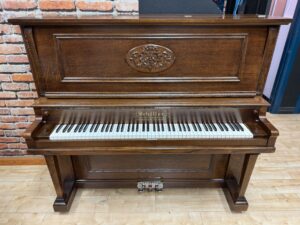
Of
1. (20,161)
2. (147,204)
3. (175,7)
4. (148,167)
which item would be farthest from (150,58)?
(20,161)

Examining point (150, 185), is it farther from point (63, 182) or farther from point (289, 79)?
point (289, 79)

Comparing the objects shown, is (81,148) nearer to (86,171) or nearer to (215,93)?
(86,171)

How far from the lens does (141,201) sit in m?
1.63

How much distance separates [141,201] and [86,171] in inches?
18.9

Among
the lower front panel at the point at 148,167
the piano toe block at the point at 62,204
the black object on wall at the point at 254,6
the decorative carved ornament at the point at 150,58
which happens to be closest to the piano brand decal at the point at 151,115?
the decorative carved ornament at the point at 150,58

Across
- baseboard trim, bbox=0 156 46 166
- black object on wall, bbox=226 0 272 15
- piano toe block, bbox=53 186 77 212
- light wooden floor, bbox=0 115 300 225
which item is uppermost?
black object on wall, bbox=226 0 272 15

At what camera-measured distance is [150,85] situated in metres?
1.28

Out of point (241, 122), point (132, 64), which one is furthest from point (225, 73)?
point (132, 64)

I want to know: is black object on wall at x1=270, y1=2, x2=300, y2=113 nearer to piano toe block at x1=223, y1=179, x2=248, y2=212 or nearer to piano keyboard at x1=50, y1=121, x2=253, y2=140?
piano toe block at x1=223, y1=179, x2=248, y2=212

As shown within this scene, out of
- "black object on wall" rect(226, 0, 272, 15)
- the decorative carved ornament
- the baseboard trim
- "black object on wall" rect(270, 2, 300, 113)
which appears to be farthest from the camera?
"black object on wall" rect(226, 0, 272, 15)

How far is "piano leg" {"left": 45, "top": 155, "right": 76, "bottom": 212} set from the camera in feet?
4.50

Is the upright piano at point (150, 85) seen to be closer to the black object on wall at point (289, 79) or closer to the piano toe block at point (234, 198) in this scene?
the piano toe block at point (234, 198)

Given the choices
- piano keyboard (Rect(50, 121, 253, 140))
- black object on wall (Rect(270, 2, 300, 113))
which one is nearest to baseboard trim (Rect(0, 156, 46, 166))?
piano keyboard (Rect(50, 121, 253, 140))

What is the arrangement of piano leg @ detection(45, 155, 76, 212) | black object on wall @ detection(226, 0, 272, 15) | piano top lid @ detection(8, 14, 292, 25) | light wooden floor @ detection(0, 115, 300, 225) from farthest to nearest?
black object on wall @ detection(226, 0, 272, 15), light wooden floor @ detection(0, 115, 300, 225), piano leg @ detection(45, 155, 76, 212), piano top lid @ detection(8, 14, 292, 25)
